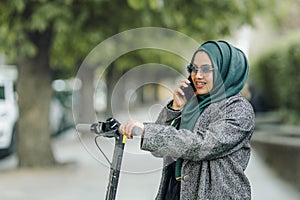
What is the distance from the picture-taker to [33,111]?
11727mm

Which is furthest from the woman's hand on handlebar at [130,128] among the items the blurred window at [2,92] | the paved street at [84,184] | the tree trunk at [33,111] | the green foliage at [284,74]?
the blurred window at [2,92]

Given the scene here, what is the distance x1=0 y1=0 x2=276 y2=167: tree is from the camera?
9703 millimetres

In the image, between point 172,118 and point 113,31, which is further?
point 113,31

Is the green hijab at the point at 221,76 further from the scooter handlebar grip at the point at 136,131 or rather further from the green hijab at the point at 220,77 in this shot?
the scooter handlebar grip at the point at 136,131

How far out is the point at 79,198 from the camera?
8727mm

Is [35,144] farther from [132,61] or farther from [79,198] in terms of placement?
[132,61]

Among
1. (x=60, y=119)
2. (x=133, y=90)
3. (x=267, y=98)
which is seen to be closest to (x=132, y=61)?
(x=60, y=119)

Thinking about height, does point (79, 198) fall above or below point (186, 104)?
below

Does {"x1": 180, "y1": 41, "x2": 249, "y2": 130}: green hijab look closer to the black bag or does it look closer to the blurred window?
the black bag

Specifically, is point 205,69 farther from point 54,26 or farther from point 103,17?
point 103,17

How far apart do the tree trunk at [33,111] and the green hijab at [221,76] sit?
905 cm

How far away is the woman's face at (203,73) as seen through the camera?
279 cm

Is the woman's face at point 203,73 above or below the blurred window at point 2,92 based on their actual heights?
above

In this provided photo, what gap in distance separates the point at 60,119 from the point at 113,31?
8.66m
